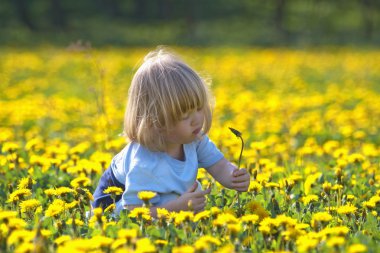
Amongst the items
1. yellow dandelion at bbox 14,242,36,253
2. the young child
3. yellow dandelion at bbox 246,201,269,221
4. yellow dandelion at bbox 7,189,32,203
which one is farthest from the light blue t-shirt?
yellow dandelion at bbox 14,242,36,253

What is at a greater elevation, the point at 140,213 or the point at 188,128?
the point at 188,128

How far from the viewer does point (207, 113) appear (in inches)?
127

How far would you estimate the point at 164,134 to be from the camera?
3176 mm

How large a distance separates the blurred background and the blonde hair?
68.6ft

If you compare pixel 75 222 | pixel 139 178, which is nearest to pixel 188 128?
pixel 139 178

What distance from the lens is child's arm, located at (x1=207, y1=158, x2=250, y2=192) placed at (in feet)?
10.5

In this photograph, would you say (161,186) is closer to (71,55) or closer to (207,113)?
(207,113)

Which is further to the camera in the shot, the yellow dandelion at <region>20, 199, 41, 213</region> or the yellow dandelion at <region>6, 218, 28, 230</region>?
the yellow dandelion at <region>20, 199, 41, 213</region>

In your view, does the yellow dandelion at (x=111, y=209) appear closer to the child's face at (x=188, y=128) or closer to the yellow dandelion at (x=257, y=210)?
the child's face at (x=188, y=128)

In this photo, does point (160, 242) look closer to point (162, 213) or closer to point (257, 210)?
point (162, 213)

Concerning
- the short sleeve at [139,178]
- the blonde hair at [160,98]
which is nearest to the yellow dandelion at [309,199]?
the blonde hair at [160,98]

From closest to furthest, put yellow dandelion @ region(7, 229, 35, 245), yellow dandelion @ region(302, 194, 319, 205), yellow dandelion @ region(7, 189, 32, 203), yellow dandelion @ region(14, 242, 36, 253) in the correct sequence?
yellow dandelion @ region(14, 242, 36, 253) < yellow dandelion @ region(7, 229, 35, 245) < yellow dandelion @ region(7, 189, 32, 203) < yellow dandelion @ region(302, 194, 319, 205)

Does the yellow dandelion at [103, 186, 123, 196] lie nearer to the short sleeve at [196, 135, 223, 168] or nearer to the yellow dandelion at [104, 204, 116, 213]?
the yellow dandelion at [104, 204, 116, 213]

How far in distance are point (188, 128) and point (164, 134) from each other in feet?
0.48
